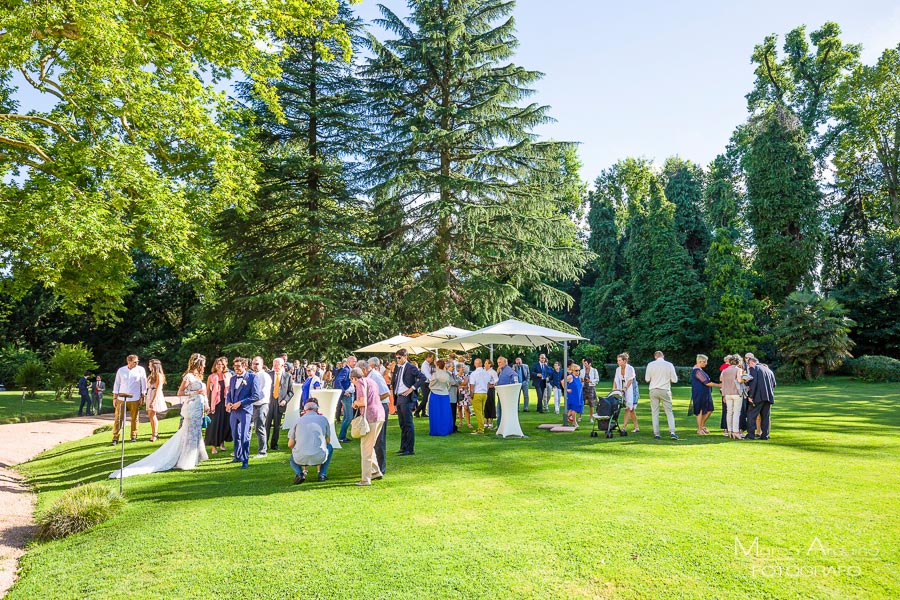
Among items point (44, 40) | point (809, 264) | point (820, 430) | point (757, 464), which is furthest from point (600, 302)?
point (44, 40)

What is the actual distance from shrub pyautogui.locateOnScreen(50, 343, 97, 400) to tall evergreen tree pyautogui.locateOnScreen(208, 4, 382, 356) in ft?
29.0

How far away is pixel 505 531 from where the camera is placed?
18.5 feet

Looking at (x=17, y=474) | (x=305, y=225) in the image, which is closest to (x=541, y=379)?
(x=305, y=225)

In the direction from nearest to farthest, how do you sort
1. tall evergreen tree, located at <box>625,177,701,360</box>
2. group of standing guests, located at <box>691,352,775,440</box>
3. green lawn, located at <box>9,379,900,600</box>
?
1. green lawn, located at <box>9,379,900,600</box>
2. group of standing guests, located at <box>691,352,775,440</box>
3. tall evergreen tree, located at <box>625,177,701,360</box>

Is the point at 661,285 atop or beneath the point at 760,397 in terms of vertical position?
atop

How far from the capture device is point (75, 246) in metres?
11.0

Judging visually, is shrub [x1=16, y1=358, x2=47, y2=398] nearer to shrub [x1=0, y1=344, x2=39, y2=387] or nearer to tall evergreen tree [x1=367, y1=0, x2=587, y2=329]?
shrub [x1=0, y1=344, x2=39, y2=387]

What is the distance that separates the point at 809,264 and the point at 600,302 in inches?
514

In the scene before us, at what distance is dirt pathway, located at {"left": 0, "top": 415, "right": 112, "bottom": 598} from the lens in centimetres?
595

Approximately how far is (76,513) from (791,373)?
3034cm

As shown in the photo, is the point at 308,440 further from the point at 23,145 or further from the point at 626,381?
the point at 23,145

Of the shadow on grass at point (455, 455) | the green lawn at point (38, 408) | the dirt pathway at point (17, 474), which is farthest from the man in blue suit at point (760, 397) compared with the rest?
the green lawn at point (38, 408)

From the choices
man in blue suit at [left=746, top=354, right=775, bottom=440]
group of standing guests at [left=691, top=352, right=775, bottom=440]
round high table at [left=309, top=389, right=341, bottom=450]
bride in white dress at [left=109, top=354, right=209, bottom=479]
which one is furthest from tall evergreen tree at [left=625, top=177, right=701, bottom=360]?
bride in white dress at [left=109, top=354, right=209, bottom=479]

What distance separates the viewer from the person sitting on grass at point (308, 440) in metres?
7.76
